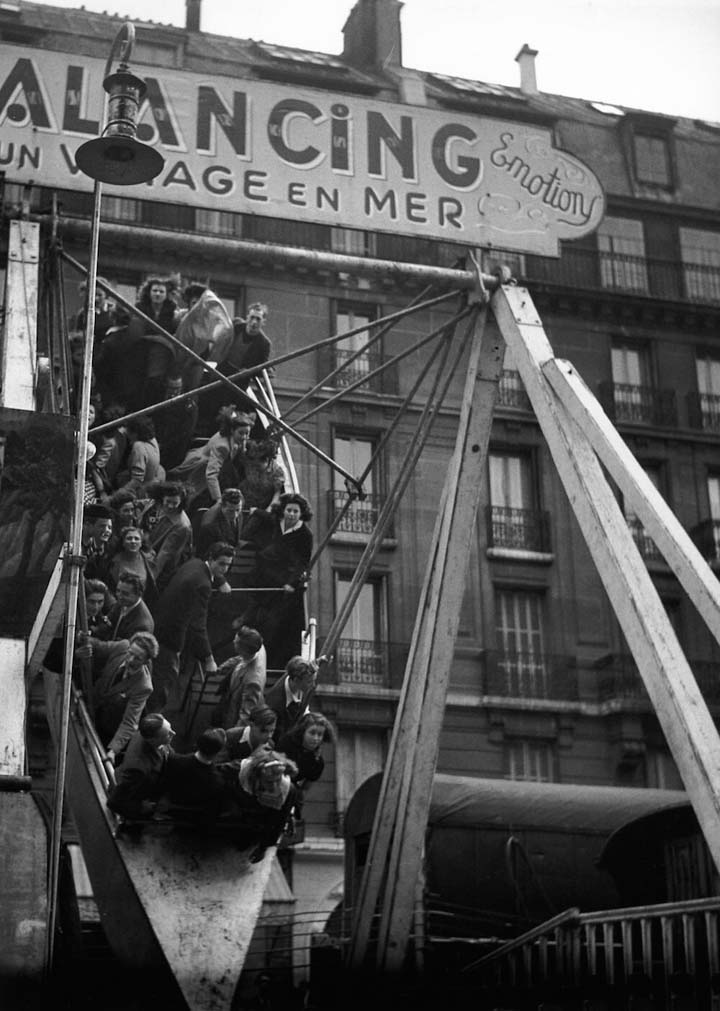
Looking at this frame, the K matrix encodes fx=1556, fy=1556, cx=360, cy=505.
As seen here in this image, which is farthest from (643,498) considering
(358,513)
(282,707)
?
(358,513)

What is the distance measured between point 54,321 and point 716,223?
3114 centimetres

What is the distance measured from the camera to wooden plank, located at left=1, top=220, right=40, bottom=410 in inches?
528

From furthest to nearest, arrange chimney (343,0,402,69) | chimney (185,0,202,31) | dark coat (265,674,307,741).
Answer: chimney (343,0,402,69), chimney (185,0,202,31), dark coat (265,674,307,741)

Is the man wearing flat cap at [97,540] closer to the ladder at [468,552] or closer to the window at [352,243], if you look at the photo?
the ladder at [468,552]

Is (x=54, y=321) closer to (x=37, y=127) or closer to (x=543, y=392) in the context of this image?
(x=37, y=127)

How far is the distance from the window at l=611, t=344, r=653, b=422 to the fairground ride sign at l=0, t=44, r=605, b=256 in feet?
78.9

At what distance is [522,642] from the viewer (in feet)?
124

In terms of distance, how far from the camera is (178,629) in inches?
639

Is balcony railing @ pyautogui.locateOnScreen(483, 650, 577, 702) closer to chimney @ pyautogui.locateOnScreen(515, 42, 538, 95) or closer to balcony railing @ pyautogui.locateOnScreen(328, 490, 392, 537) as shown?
balcony railing @ pyautogui.locateOnScreen(328, 490, 392, 537)

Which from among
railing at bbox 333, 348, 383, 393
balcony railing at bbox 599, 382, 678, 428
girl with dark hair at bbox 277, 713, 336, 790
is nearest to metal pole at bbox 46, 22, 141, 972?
girl with dark hair at bbox 277, 713, 336, 790

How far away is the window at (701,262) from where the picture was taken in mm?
42469

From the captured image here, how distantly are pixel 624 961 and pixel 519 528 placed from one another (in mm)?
25862

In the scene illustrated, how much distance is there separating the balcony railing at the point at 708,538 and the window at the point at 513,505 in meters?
4.20

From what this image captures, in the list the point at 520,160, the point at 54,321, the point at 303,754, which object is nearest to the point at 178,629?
the point at 303,754
